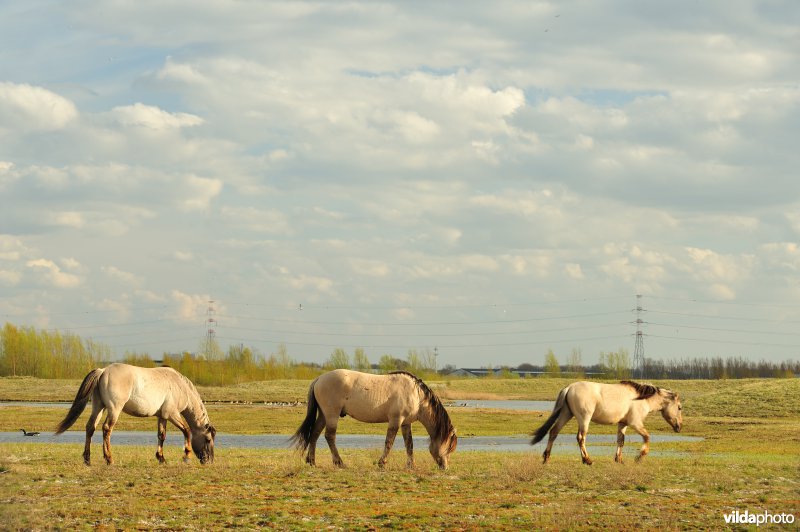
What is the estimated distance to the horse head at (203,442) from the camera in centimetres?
1859

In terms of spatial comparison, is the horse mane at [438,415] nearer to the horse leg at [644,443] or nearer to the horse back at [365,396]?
the horse back at [365,396]

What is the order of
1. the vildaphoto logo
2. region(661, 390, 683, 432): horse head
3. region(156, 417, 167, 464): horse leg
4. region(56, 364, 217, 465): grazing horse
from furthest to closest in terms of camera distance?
1. region(661, 390, 683, 432): horse head
2. region(156, 417, 167, 464): horse leg
3. region(56, 364, 217, 465): grazing horse
4. the vildaphoto logo

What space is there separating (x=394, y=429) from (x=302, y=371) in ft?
278

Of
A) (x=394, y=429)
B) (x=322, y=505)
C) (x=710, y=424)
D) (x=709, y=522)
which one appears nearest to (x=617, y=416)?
(x=394, y=429)

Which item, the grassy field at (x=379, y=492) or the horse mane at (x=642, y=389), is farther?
the horse mane at (x=642, y=389)

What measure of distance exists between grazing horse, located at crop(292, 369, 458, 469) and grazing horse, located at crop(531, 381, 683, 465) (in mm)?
2110

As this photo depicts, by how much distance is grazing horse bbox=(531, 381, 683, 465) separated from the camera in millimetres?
18594

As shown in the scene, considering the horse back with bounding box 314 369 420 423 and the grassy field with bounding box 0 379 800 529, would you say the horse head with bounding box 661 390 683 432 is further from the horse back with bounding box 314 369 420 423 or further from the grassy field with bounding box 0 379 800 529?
the horse back with bounding box 314 369 420 423

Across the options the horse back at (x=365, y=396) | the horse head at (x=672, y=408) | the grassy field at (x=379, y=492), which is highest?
the horse back at (x=365, y=396)

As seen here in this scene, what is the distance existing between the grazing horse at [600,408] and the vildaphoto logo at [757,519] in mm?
5631

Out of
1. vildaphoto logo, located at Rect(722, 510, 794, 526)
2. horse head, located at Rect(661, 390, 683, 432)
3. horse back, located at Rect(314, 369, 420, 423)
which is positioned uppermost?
horse back, located at Rect(314, 369, 420, 423)

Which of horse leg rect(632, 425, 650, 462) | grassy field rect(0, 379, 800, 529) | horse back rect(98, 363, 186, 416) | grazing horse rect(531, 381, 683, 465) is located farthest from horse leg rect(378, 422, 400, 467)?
horse leg rect(632, 425, 650, 462)

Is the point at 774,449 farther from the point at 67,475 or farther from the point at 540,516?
the point at 67,475

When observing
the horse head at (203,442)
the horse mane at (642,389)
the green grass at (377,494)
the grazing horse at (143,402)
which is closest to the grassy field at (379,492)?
the green grass at (377,494)
